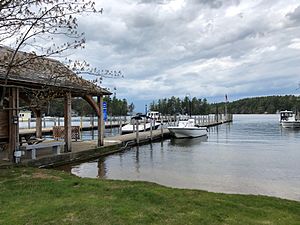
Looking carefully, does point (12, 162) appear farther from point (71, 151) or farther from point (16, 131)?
point (71, 151)

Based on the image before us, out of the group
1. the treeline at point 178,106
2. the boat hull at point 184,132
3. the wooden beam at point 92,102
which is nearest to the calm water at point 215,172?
the wooden beam at point 92,102

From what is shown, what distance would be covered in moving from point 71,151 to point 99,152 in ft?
7.69

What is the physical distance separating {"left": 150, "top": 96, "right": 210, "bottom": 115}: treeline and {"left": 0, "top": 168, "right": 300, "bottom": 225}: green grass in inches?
3414

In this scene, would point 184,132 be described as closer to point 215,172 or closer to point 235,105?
point 215,172

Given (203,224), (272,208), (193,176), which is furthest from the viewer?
(193,176)

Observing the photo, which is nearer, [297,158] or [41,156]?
[41,156]

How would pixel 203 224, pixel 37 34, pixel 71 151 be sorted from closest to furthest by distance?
pixel 203 224
pixel 37 34
pixel 71 151

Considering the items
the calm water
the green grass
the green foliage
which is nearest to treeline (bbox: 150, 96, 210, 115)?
the green foliage

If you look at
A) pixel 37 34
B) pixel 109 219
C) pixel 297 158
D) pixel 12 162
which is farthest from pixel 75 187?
pixel 297 158

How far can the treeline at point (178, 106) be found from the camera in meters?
99.0

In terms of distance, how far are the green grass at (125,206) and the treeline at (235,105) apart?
208ft

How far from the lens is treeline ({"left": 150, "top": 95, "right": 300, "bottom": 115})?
100 meters

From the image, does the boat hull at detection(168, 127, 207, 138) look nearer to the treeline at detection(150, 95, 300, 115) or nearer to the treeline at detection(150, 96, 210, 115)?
the treeline at detection(150, 95, 300, 115)

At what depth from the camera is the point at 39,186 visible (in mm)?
7066
